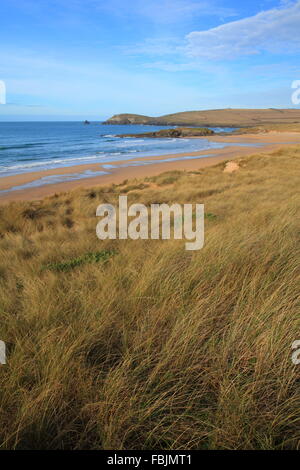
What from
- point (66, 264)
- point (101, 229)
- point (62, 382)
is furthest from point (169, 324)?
point (101, 229)

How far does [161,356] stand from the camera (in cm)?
202

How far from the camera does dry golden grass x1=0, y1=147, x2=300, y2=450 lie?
1.60 m

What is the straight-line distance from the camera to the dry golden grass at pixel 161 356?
1.60m

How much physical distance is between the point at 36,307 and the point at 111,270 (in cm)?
114

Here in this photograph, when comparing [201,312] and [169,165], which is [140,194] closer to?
[201,312]

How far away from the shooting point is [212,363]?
1.98m
